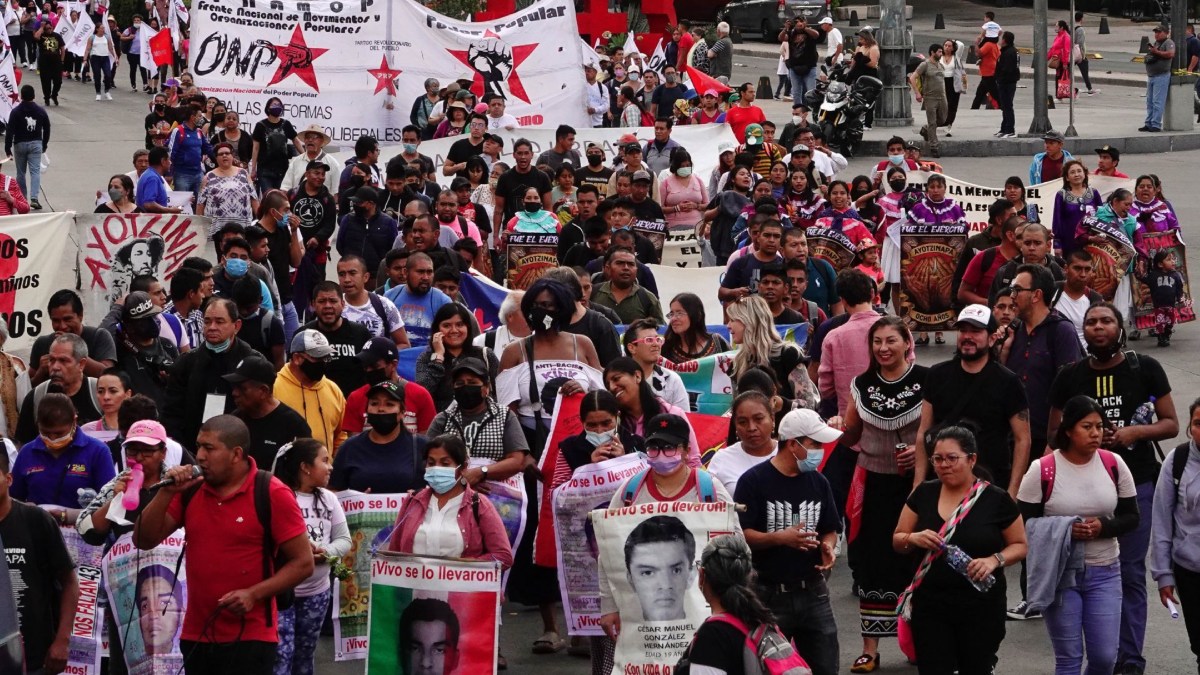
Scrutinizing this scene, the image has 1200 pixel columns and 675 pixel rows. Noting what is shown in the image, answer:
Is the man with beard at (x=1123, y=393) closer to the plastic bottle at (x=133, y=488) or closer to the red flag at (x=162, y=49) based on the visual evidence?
the plastic bottle at (x=133, y=488)

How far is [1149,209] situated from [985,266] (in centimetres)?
366

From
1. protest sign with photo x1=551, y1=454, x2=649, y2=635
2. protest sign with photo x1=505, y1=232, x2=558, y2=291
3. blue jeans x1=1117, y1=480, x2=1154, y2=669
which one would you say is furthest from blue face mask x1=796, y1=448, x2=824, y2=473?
protest sign with photo x1=505, y1=232, x2=558, y2=291

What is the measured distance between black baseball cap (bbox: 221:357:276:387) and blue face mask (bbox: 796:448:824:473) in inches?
96.2

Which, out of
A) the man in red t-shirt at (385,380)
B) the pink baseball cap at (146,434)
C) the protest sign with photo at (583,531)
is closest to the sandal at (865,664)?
the protest sign with photo at (583,531)

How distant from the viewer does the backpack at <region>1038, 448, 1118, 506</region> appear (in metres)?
8.12

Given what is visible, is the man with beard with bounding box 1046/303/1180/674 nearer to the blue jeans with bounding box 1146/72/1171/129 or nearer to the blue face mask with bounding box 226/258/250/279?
the blue face mask with bounding box 226/258/250/279

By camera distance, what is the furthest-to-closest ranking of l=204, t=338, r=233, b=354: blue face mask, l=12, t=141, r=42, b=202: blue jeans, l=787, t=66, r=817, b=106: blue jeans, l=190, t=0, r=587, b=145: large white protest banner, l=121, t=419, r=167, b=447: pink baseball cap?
l=787, t=66, r=817, b=106: blue jeans, l=12, t=141, r=42, b=202: blue jeans, l=190, t=0, r=587, b=145: large white protest banner, l=204, t=338, r=233, b=354: blue face mask, l=121, t=419, r=167, b=447: pink baseball cap

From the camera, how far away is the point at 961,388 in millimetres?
8875

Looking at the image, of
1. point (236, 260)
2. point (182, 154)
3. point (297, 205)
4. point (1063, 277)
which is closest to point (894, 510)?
point (1063, 277)

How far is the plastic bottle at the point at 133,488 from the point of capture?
7533mm

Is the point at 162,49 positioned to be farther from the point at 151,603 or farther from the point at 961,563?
the point at 961,563

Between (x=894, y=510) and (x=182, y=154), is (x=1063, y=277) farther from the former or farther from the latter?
(x=182, y=154)

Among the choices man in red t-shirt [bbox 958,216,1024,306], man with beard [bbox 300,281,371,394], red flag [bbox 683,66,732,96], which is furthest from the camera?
red flag [bbox 683,66,732,96]

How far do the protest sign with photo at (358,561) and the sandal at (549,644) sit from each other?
0.93 metres
